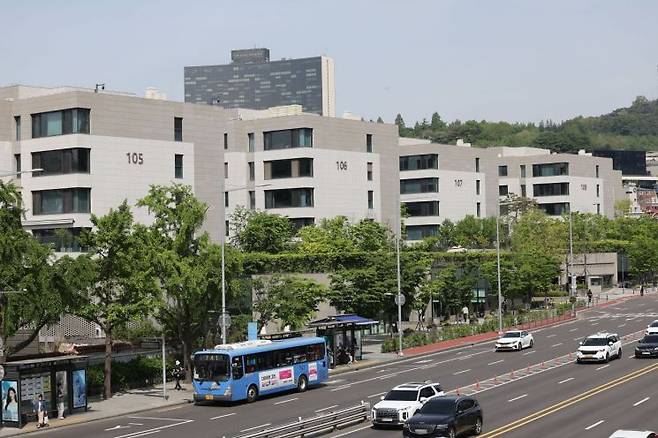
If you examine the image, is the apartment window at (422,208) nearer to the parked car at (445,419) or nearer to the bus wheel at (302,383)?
the bus wheel at (302,383)

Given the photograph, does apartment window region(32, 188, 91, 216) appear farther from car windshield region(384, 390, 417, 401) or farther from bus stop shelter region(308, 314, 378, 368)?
car windshield region(384, 390, 417, 401)

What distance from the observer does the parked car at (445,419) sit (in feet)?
111

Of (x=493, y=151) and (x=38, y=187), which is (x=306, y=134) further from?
(x=493, y=151)

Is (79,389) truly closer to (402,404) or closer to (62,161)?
(402,404)

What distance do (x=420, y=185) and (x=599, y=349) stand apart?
280ft

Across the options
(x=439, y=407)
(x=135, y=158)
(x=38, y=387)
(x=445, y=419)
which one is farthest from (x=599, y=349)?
(x=135, y=158)

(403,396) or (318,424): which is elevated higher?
(403,396)

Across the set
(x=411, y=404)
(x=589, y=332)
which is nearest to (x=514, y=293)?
(x=589, y=332)

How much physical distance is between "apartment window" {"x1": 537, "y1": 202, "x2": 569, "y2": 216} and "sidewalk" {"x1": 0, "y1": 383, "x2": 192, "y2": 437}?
124637mm

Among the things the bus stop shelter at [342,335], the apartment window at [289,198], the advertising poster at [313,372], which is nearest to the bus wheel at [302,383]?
the advertising poster at [313,372]

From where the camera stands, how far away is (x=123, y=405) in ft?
165

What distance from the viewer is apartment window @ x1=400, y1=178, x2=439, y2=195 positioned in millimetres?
144500

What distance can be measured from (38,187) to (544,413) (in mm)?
53247

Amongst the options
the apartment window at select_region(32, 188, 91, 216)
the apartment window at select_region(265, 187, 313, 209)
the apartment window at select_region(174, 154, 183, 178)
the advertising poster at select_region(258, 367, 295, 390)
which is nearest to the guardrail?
the advertising poster at select_region(258, 367, 295, 390)
